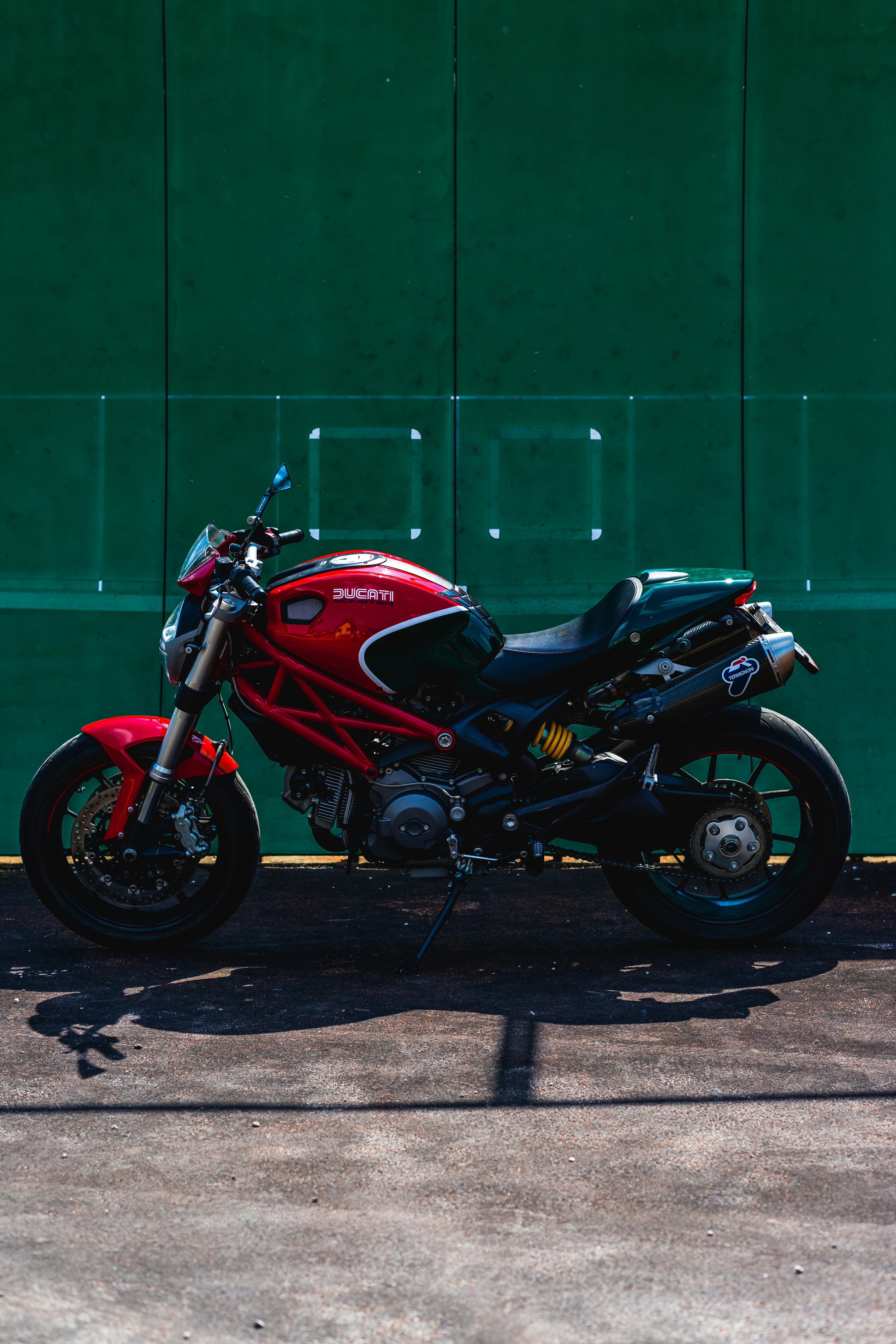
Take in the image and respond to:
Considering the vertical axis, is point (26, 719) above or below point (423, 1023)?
above

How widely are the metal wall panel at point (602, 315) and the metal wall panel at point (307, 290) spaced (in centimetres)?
19

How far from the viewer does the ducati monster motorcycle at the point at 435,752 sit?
14.9 feet

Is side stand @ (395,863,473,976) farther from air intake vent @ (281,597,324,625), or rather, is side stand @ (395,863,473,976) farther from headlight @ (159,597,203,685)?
headlight @ (159,597,203,685)

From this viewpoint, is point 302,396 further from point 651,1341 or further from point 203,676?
point 651,1341

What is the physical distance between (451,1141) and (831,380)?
4505 mm

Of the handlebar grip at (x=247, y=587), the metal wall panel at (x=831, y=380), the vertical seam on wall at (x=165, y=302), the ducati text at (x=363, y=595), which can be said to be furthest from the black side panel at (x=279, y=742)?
the metal wall panel at (x=831, y=380)

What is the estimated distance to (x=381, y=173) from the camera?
6281 millimetres

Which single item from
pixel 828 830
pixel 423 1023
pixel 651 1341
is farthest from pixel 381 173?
pixel 651 1341

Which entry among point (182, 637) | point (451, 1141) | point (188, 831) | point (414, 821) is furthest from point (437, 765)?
point (451, 1141)

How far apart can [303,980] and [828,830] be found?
73.9 inches

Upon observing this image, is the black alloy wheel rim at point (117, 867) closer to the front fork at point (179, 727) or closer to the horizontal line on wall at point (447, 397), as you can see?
the front fork at point (179, 727)

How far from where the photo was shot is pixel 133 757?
4.66 meters

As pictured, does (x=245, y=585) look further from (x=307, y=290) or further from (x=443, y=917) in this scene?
(x=307, y=290)

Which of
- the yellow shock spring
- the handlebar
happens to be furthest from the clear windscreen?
the yellow shock spring
